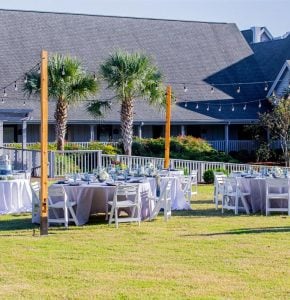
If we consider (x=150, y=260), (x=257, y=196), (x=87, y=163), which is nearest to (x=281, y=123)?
(x=87, y=163)

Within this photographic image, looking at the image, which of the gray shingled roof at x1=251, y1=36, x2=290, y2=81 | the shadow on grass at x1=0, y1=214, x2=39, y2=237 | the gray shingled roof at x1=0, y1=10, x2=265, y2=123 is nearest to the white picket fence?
the gray shingled roof at x1=0, y1=10, x2=265, y2=123

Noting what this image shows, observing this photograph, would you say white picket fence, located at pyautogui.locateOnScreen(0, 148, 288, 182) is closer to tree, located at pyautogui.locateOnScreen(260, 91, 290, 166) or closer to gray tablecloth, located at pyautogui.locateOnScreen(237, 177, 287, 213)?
tree, located at pyautogui.locateOnScreen(260, 91, 290, 166)

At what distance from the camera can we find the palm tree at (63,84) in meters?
30.7

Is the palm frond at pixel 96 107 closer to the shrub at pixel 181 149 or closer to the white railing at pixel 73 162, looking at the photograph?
the shrub at pixel 181 149

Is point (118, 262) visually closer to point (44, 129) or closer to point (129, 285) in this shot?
point (129, 285)

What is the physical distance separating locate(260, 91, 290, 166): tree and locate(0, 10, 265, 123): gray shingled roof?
11.8ft

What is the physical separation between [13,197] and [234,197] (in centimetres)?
544

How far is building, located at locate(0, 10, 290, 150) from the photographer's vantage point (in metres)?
38.8

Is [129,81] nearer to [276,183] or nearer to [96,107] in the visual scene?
[96,107]

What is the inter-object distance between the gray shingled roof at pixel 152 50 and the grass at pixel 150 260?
22.5 meters

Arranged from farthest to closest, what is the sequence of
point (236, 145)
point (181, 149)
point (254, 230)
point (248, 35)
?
point (248, 35)
point (236, 145)
point (181, 149)
point (254, 230)

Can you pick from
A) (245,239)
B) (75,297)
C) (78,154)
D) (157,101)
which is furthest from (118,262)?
(157,101)

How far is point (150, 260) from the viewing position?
1144 cm

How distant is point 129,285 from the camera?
31.9 feet
